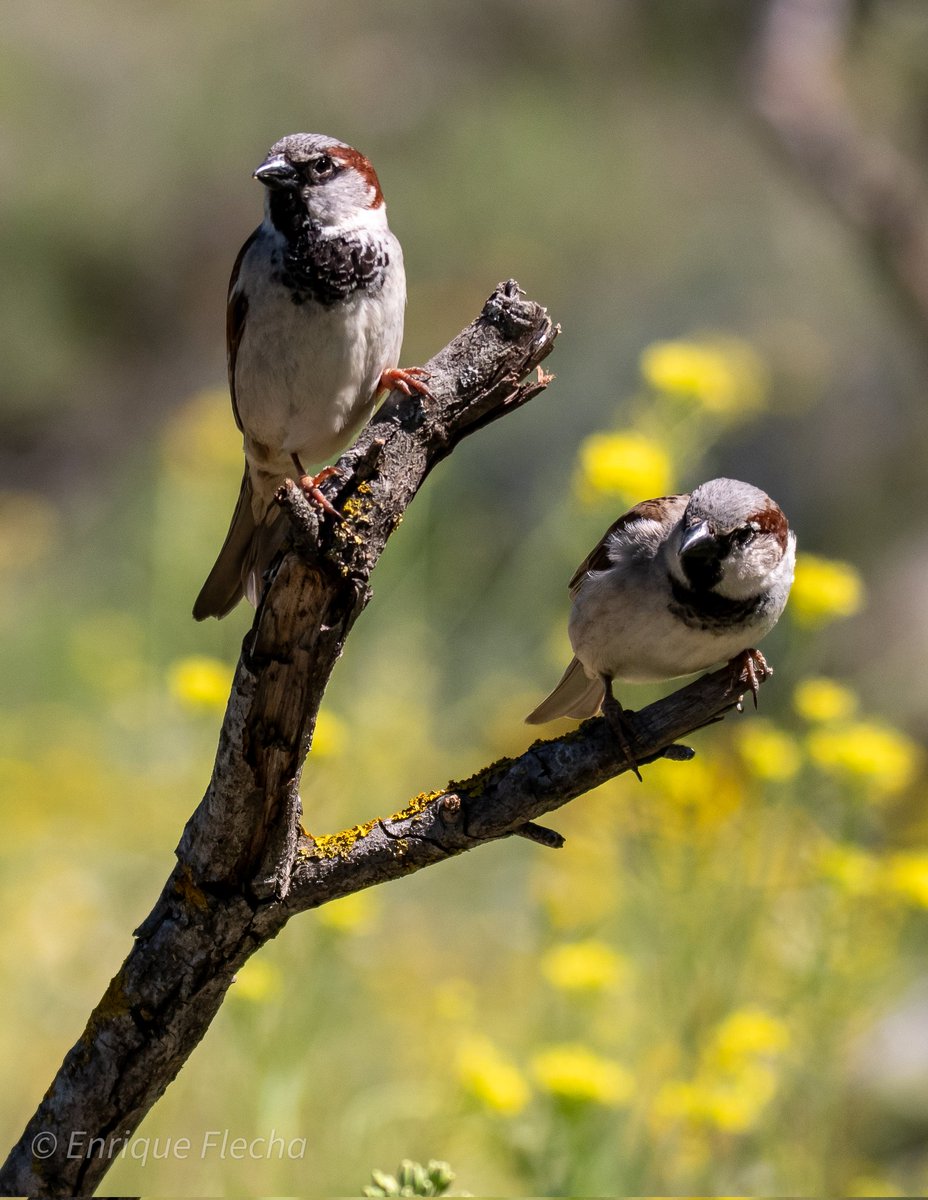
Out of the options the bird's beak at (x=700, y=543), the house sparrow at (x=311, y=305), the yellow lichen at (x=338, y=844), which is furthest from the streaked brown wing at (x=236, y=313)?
the yellow lichen at (x=338, y=844)

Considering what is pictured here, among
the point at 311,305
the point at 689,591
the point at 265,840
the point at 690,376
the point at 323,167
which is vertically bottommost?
the point at 265,840

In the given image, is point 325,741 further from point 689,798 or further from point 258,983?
point 689,798

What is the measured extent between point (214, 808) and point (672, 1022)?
5.50 ft

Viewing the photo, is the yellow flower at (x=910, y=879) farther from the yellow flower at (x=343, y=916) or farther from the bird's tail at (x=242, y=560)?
the bird's tail at (x=242, y=560)

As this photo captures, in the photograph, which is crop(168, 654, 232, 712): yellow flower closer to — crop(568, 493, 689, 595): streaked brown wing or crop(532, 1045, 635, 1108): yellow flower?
crop(568, 493, 689, 595): streaked brown wing

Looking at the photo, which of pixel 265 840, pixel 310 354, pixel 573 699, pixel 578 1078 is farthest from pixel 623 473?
pixel 265 840

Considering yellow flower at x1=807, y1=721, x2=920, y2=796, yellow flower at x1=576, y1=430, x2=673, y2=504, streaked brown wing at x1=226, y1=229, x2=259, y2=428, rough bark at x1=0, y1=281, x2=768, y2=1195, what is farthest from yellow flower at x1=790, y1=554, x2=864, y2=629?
streaked brown wing at x1=226, y1=229, x2=259, y2=428

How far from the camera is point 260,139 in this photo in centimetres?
1213

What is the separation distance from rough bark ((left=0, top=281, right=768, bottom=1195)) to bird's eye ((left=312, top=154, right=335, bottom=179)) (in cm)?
95

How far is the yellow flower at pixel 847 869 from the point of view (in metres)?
3.29

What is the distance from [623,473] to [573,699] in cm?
63

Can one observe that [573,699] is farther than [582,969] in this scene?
No

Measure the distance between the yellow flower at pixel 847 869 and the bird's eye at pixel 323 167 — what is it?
1886 millimetres

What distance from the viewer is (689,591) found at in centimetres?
268
